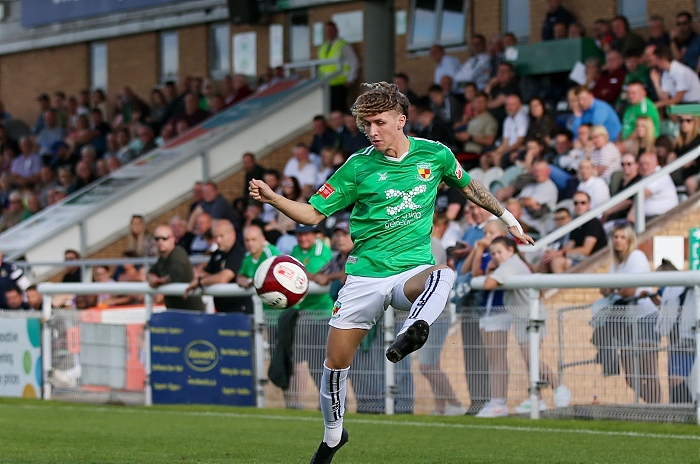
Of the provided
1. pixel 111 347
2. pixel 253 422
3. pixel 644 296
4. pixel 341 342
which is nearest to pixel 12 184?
pixel 111 347

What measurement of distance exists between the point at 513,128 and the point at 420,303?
11511 mm

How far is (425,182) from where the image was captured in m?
8.15

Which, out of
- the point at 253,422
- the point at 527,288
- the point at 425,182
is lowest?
the point at 253,422

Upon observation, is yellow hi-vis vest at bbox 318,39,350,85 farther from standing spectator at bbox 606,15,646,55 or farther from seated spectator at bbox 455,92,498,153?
standing spectator at bbox 606,15,646,55

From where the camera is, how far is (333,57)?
26453 mm

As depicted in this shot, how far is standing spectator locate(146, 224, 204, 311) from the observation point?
1503cm

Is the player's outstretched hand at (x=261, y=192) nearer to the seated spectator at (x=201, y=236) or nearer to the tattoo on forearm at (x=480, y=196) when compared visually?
the tattoo on forearm at (x=480, y=196)

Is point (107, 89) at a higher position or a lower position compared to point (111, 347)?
higher

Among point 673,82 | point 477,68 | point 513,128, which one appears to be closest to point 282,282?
point 673,82

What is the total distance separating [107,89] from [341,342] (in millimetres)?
26559

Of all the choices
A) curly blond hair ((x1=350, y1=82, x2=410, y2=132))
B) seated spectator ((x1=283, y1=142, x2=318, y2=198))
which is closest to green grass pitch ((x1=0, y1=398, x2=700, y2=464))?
curly blond hair ((x1=350, y1=82, x2=410, y2=132))

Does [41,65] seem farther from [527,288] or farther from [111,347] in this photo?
[527,288]

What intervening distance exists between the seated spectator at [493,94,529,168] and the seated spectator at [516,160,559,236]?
1.83m

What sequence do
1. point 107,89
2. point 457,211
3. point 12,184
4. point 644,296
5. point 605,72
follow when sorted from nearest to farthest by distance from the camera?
point 644,296 < point 457,211 < point 605,72 < point 12,184 < point 107,89
